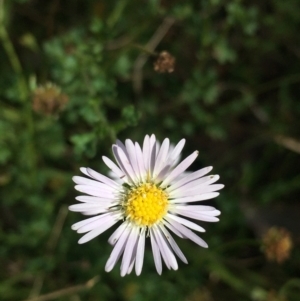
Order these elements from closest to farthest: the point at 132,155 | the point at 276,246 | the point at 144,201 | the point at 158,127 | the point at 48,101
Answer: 1. the point at 132,155
2. the point at 144,201
3. the point at 48,101
4. the point at 276,246
5. the point at 158,127

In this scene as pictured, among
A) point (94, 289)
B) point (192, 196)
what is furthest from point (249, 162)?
point (192, 196)

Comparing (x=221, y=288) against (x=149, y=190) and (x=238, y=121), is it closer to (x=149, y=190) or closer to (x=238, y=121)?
(x=238, y=121)

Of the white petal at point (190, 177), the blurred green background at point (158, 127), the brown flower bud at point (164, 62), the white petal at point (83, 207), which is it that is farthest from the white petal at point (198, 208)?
the blurred green background at point (158, 127)

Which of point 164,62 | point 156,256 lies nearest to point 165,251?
point 156,256

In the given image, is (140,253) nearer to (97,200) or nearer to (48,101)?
(97,200)

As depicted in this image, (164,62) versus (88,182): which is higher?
(164,62)

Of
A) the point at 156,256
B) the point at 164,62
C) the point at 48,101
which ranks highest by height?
the point at 48,101

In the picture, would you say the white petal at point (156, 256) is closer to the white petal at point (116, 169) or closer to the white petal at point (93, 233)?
the white petal at point (93, 233)

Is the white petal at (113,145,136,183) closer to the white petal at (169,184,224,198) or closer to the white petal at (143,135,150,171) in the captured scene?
the white petal at (143,135,150,171)
